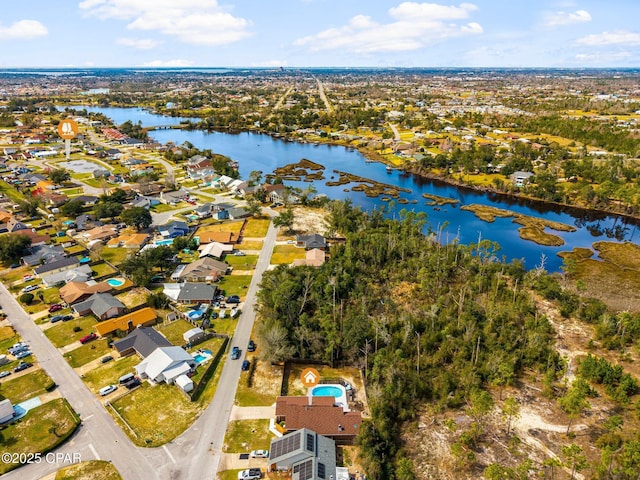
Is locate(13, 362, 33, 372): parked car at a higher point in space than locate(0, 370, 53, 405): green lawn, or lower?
higher

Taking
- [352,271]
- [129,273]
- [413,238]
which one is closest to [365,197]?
[413,238]

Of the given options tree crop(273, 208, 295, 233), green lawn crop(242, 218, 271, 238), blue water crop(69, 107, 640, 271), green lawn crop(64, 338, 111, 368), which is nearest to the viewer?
green lawn crop(64, 338, 111, 368)

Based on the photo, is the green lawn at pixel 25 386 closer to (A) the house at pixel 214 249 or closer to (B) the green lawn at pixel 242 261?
(A) the house at pixel 214 249

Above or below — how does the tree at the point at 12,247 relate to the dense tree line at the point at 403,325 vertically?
above

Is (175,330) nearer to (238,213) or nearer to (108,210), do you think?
(238,213)

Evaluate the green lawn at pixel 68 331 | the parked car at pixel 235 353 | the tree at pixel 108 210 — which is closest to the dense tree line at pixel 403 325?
the parked car at pixel 235 353

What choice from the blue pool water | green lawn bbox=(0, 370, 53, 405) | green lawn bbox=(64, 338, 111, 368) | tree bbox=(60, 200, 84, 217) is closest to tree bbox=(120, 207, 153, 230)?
tree bbox=(60, 200, 84, 217)

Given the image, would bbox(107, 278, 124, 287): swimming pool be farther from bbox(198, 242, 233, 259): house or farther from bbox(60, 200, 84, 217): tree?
bbox(60, 200, 84, 217): tree
